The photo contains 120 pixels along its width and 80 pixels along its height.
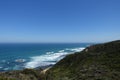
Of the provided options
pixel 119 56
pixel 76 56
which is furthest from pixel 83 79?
pixel 76 56

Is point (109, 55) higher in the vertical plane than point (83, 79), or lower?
higher

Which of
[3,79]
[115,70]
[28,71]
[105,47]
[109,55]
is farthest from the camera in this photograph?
[105,47]

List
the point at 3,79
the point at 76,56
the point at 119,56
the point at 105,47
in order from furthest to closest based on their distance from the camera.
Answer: the point at 105,47, the point at 76,56, the point at 119,56, the point at 3,79

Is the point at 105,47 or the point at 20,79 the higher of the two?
the point at 105,47

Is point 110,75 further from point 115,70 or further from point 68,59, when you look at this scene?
point 68,59

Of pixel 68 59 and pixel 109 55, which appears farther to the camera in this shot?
pixel 68 59

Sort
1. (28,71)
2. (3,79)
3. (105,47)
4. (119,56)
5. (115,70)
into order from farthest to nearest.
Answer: (105,47) < (119,56) < (28,71) < (115,70) < (3,79)

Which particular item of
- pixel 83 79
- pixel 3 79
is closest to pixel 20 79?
pixel 3 79

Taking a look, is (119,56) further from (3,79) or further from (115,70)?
(3,79)

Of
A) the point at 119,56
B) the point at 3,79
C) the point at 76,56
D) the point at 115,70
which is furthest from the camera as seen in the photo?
the point at 76,56
